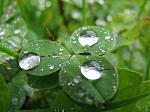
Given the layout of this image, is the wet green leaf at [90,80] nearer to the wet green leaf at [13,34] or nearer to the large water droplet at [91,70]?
the large water droplet at [91,70]

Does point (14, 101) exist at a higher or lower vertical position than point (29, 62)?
lower

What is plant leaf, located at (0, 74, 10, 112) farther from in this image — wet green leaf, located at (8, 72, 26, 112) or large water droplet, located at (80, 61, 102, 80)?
large water droplet, located at (80, 61, 102, 80)

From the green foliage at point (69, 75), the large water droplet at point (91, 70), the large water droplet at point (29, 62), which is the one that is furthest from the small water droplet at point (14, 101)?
the large water droplet at point (91, 70)

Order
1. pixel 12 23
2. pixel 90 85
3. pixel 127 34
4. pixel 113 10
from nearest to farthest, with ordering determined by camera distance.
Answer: pixel 90 85 → pixel 12 23 → pixel 127 34 → pixel 113 10

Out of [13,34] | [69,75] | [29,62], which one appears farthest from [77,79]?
[13,34]

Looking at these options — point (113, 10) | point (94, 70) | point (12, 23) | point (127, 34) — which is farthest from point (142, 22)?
point (94, 70)

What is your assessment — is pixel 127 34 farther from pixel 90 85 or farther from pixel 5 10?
pixel 90 85

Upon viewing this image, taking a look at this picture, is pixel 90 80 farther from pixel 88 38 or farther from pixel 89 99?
pixel 88 38
